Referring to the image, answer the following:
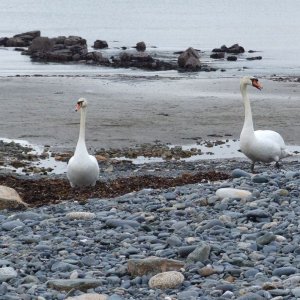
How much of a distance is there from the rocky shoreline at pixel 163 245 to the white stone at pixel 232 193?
0.04ft

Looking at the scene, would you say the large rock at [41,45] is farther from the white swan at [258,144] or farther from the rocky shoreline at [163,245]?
the rocky shoreline at [163,245]

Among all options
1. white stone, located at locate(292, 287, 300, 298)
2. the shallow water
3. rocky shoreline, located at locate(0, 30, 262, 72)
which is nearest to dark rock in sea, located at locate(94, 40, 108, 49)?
rocky shoreline, located at locate(0, 30, 262, 72)

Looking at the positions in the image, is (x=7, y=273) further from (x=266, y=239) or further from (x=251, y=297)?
(x=266, y=239)

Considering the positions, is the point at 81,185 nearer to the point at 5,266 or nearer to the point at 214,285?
the point at 5,266

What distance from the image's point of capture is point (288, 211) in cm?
900

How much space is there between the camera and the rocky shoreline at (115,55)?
149 feet

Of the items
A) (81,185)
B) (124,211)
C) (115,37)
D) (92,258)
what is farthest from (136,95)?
(115,37)

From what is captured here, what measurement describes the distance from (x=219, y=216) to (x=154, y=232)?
81 centimetres

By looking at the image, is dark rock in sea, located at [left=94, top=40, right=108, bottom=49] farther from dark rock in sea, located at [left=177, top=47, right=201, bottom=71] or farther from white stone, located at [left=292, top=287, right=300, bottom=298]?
white stone, located at [left=292, top=287, right=300, bottom=298]

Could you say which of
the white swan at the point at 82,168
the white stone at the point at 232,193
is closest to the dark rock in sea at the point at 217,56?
the white swan at the point at 82,168

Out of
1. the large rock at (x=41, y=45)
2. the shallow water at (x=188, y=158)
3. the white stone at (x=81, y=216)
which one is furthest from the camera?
the large rock at (x=41, y=45)

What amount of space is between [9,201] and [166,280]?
460 cm

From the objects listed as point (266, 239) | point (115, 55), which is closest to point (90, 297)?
point (266, 239)

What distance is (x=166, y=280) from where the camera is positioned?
22.4 ft
